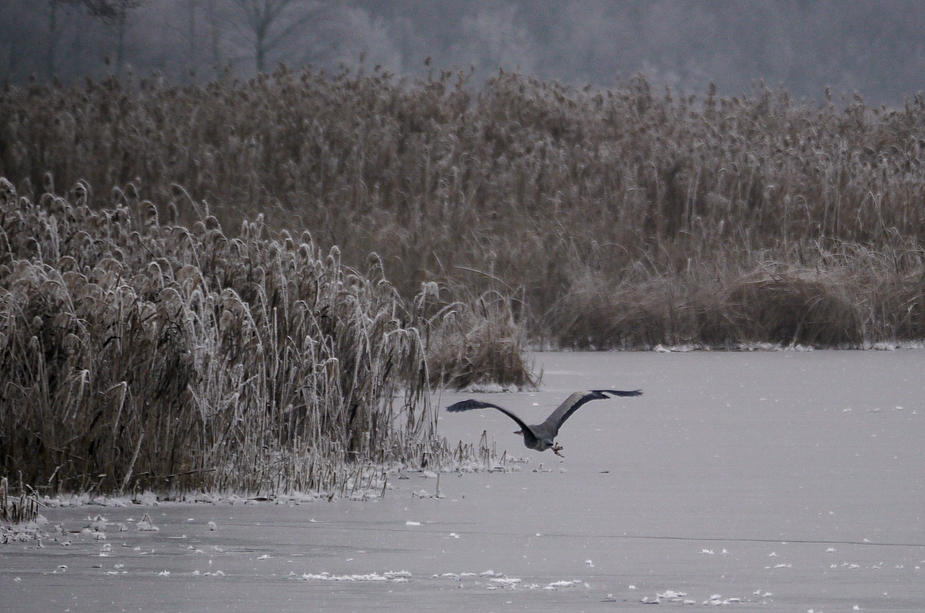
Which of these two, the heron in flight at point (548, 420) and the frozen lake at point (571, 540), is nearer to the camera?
the frozen lake at point (571, 540)

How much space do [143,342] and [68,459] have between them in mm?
651

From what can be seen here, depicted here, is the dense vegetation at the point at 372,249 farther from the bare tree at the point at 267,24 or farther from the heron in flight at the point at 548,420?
the bare tree at the point at 267,24

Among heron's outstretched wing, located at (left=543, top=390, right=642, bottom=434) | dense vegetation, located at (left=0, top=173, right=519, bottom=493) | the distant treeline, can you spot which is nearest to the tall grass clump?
dense vegetation, located at (left=0, top=173, right=519, bottom=493)

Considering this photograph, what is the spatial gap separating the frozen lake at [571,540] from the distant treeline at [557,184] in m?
5.58

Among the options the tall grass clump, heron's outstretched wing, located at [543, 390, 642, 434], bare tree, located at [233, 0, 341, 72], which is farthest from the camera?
bare tree, located at [233, 0, 341, 72]

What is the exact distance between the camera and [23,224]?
9.21 meters

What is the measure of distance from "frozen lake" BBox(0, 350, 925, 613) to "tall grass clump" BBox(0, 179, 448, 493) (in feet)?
1.09

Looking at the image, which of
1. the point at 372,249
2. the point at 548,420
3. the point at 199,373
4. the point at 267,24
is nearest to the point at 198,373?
the point at 199,373

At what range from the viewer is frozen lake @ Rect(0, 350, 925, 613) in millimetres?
4832

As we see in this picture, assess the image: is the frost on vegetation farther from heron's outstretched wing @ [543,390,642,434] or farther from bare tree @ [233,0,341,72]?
bare tree @ [233,0,341,72]

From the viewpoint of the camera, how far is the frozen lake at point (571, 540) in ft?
15.9

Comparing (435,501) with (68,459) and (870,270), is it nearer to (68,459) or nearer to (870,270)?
(68,459)

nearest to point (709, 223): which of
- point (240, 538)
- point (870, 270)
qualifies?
point (870, 270)

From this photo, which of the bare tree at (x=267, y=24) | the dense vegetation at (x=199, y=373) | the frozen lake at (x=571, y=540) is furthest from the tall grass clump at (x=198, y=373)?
the bare tree at (x=267, y=24)
